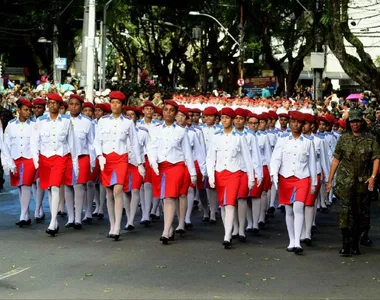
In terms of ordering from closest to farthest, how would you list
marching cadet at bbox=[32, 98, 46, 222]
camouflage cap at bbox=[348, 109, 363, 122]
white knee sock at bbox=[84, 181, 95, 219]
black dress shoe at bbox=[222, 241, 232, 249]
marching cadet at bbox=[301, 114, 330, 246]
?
camouflage cap at bbox=[348, 109, 363, 122]
black dress shoe at bbox=[222, 241, 232, 249]
marching cadet at bbox=[301, 114, 330, 246]
marching cadet at bbox=[32, 98, 46, 222]
white knee sock at bbox=[84, 181, 95, 219]

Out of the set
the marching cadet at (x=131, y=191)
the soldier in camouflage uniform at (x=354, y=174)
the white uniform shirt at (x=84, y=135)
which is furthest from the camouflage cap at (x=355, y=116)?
the white uniform shirt at (x=84, y=135)

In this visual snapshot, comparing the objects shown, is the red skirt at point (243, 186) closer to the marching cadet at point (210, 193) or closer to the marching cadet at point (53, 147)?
the marching cadet at point (210, 193)

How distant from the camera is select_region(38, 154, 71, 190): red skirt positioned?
15.1 metres

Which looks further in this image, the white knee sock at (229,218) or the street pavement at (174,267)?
the white knee sock at (229,218)

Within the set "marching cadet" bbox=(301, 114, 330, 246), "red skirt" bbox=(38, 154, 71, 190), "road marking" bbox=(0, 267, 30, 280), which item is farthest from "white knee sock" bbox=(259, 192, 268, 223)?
"road marking" bbox=(0, 267, 30, 280)

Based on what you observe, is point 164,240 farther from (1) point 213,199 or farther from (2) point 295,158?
(1) point 213,199

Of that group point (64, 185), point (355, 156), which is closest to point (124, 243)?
point (64, 185)

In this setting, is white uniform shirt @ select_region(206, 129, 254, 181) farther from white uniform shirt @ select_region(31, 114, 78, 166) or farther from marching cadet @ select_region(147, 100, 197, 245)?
white uniform shirt @ select_region(31, 114, 78, 166)

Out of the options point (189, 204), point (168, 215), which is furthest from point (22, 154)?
point (168, 215)

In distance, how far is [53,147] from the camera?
15188 mm

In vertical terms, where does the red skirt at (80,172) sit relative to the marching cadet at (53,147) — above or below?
below

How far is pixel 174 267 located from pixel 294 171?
8.89 ft

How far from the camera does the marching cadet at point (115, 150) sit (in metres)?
A: 14.8

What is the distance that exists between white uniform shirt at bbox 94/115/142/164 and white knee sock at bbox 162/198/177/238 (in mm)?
736
